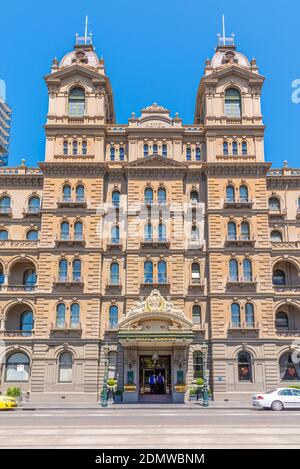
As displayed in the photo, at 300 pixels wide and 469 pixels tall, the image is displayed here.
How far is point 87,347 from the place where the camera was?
39688 mm

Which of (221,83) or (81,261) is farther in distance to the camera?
(221,83)

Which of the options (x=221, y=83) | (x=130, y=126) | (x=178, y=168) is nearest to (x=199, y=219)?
(x=178, y=168)

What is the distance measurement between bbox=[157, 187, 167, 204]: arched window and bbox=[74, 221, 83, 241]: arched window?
25.7 feet

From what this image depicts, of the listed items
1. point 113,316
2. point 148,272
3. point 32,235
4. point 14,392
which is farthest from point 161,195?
point 14,392

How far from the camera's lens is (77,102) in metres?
46.6

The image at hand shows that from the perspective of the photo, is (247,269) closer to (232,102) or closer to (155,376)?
(155,376)

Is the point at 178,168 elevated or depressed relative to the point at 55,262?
elevated

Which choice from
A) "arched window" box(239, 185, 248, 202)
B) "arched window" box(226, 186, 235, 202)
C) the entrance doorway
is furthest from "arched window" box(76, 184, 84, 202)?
the entrance doorway

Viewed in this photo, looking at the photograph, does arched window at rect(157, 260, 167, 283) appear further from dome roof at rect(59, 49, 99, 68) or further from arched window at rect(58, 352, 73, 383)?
dome roof at rect(59, 49, 99, 68)

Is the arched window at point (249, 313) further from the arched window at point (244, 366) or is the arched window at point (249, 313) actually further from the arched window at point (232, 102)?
the arched window at point (232, 102)

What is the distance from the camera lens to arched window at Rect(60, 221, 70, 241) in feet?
140

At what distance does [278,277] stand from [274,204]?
24.7 feet

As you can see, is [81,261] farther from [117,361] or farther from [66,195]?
[117,361]
